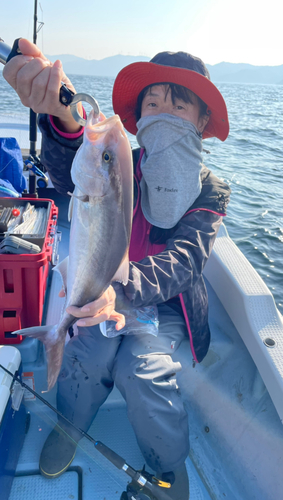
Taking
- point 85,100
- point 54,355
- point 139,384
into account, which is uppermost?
point 85,100

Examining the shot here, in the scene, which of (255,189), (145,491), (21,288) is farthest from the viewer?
(255,189)

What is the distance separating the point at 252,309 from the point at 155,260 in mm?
1102

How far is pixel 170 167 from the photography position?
2.39 metres

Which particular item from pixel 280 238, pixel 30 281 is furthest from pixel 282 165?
pixel 30 281

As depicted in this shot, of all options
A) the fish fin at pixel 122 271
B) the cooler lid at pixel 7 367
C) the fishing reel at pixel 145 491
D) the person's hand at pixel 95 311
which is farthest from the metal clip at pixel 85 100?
the fishing reel at pixel 145 491

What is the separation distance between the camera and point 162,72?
2477 millimetres

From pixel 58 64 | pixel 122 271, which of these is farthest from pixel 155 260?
pixel 58 64

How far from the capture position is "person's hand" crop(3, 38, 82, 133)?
1.55 metres

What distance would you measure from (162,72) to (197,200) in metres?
0.99

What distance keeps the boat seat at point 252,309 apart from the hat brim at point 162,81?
1.18 meters

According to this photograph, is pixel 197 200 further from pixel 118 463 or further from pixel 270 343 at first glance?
pixel 118 463

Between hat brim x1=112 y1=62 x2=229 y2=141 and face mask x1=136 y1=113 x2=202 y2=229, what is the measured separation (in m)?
0.29

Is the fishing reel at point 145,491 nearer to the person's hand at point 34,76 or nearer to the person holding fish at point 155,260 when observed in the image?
the person holding fish at point 155,260

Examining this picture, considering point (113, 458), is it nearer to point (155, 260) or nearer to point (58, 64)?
point (155, 260)
